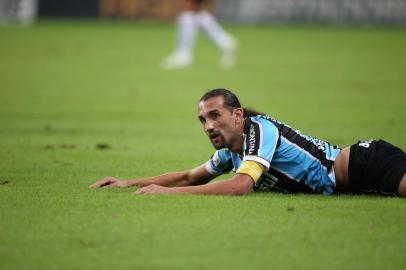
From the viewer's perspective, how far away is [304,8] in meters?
41.6

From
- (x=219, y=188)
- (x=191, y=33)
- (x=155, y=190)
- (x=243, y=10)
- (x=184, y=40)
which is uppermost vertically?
(x=219, y=188)

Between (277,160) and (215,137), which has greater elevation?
(215,137)

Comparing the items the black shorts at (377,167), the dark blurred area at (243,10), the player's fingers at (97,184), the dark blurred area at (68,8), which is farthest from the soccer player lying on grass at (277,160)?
the dark blurred area at (68,8)

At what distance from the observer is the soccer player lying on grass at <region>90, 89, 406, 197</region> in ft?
28.3

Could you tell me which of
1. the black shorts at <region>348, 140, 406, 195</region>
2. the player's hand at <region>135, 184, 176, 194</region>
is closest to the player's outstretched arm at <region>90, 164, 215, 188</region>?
the player's hand at <region>135, 184, 176, 194</region>

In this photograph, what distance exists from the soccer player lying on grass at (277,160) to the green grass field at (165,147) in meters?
0.16

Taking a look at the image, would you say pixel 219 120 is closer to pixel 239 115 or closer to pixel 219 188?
pixel 239 115

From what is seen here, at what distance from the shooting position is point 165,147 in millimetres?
13672

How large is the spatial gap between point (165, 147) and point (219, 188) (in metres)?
5.01

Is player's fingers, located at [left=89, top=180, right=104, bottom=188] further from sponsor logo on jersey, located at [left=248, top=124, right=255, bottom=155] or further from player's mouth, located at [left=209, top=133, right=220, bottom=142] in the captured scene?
sponsor logo on jersey, located at [left=248, top=124, right=255, bottom=155]

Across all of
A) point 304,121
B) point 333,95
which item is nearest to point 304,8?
point 333,95

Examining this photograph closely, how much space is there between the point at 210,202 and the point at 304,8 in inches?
1331

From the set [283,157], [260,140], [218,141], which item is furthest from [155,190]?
[283,157]

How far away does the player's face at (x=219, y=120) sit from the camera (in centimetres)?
870
